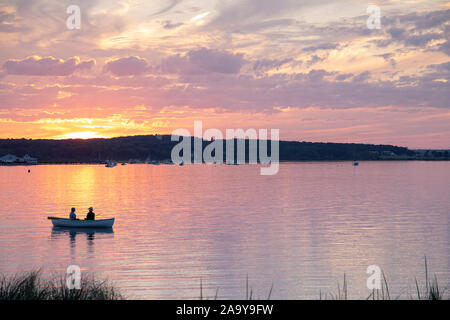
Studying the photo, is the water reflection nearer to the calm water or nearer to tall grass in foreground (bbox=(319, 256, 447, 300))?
the calm water

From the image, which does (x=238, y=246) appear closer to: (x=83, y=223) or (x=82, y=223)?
(x=83, y=223)

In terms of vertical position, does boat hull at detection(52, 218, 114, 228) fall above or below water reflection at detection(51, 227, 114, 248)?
above

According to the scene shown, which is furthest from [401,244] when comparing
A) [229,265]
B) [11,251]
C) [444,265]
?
[11,251]

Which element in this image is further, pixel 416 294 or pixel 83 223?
pixel 83 223

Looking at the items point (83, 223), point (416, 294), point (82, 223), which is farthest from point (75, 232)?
point (416, 294)

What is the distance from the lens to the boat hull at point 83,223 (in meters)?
47.3

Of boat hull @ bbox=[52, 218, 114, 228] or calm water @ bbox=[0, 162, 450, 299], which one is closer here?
calm water @ bbox=[0, 162, 450, 299]

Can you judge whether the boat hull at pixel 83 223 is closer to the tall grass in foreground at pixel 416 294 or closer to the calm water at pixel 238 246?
the calm water at pixel 238 246

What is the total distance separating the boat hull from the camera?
47.3 metres

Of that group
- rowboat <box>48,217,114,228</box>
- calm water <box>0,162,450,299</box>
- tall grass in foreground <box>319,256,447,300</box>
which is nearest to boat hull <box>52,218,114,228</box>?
rowboat <box>48,217,114,228</box>

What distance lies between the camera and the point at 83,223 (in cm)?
4738

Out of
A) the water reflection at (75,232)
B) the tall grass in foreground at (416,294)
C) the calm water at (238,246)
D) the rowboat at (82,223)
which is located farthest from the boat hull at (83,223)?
the tall grass in foreground at (416,294)
